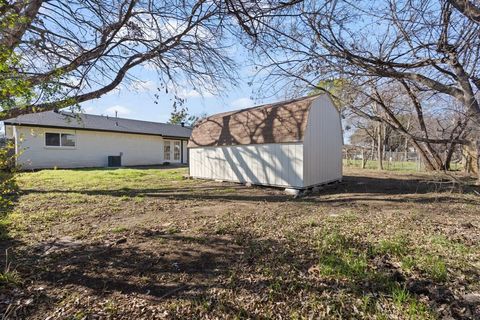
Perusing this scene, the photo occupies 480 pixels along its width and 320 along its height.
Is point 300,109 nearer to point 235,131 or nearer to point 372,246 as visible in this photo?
point 235,131

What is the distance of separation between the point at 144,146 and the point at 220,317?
19.7 metres

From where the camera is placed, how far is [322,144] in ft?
29.2

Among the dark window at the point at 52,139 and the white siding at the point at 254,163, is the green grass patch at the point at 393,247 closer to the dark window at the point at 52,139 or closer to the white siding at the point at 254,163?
the white siding at the point at 254,163

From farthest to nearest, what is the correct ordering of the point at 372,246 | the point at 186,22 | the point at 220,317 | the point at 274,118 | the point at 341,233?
the point at 274,118 < the point at 186,22 < the point at 341,233 < the point at 372,246 < the point at 220,317

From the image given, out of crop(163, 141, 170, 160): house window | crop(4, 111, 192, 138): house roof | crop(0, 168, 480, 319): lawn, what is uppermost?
crop(4, 111, 192, 138): house roof

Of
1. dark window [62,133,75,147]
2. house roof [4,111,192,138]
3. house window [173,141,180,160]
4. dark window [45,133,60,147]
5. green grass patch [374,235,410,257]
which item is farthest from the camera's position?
house window [173,141,180,160]

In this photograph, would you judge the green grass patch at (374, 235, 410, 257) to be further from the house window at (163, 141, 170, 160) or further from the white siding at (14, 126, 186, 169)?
the house window at (163, 141, 170, 160)

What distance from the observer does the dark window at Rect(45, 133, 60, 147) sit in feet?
51.1

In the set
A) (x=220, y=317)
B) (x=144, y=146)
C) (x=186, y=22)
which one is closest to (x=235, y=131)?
(x=186, y=22)

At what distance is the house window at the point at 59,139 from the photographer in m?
15.6

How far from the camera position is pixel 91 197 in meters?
7.33

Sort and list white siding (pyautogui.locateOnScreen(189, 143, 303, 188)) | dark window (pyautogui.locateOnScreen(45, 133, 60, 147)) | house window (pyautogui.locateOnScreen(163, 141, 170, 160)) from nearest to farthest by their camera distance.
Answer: white siding (pyautogui.locateOnScreen(189, 143, 303, 188))
dark window (pyautogui.locateOnScreen(45, 133, 60, 147))
house window (pyautogui.locateOnScreen(163, 141, 170, 160))

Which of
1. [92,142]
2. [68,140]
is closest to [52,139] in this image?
[68,140]

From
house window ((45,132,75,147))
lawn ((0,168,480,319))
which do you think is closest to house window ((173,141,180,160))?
house window ((45,132,75,147))
